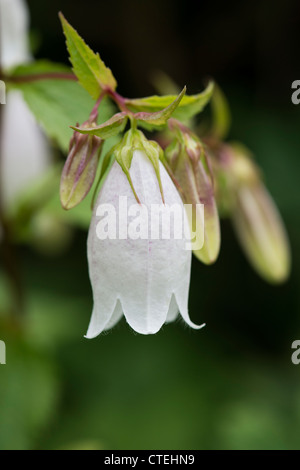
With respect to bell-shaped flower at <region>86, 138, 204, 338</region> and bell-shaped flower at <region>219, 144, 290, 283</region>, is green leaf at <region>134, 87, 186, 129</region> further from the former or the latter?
bell-shaped flower at <region>219, 144, 290, 283</region>

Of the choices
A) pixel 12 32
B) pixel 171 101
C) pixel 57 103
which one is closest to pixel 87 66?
pixel 171 101

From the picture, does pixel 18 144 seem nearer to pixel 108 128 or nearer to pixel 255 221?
pixel 255 221

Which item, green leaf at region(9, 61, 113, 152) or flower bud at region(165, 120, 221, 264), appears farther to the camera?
green leaf at region(9, 61, 113, 152)

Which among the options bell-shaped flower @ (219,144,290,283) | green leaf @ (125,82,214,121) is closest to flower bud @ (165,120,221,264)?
green leaf @ (125,82,214,121)

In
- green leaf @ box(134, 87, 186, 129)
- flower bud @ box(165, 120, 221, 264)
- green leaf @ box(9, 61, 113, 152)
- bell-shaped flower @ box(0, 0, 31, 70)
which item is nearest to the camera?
green leaf @ box(134, 87, 186, 129)

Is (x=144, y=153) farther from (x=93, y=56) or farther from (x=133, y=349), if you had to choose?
(x=133, y=349)


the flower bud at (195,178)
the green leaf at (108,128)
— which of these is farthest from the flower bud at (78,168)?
the flower bud at (195,178)

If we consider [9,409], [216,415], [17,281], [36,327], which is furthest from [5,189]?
[216,415]
